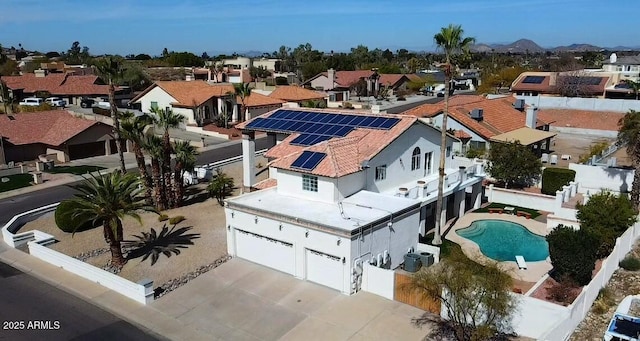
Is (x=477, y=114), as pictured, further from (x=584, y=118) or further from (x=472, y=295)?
(x=472, y=295)

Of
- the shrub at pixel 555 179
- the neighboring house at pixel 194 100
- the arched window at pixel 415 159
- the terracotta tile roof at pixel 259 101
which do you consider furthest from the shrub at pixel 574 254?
the neighboring house at pixel 194 100

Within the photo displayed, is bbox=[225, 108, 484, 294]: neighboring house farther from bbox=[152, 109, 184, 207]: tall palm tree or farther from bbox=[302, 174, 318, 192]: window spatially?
bbox=[152, 109, 184, 207]: tall palm tree

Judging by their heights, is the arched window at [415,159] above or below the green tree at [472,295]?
above


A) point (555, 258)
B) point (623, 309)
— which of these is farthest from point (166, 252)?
point (623, 309)

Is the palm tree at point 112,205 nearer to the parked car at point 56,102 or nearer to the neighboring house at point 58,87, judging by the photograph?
the parked car at point 56,102

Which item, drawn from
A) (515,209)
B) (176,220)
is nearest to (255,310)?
(176,220)

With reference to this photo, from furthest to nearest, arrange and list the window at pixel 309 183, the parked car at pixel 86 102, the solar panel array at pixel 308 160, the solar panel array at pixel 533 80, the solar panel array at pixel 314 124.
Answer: the parked car at pixel 86 102 < the solar panel array at pixel 533 80 < the solar panel array at pixel 314 124 < the window at pixel 309 183 < the solar panel array at pixel 308 160

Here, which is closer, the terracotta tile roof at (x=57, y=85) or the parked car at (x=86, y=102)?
the parked car at (x=86, y=102)

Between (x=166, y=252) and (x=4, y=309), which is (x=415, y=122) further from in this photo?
(x=4, y=309)
